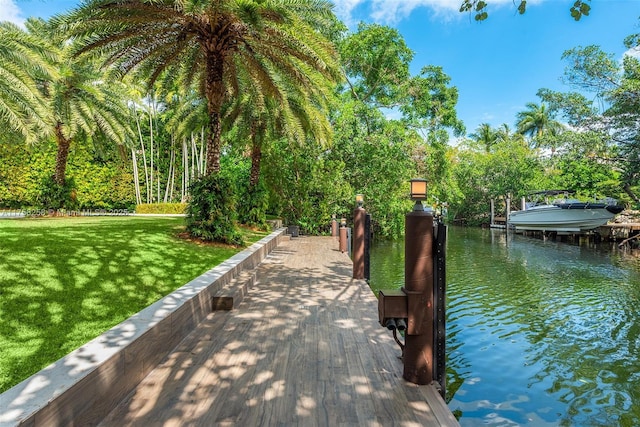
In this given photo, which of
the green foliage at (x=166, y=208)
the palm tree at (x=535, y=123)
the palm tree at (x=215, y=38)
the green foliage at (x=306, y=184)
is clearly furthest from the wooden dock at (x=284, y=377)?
the palm tree at (x=535, y=123)

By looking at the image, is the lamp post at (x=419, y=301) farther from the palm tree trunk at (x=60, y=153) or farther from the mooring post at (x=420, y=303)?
the palm tree trunk at (x=60, y=153)

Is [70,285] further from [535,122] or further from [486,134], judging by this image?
[535,122]

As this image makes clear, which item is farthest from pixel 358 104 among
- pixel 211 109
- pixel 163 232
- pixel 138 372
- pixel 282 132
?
pixel 138 372

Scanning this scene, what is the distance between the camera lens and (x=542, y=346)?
5441mm

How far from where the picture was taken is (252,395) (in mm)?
2693

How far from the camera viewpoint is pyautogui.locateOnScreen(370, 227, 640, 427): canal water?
3.81 m

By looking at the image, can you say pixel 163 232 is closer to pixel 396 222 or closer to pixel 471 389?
pixel 471 389

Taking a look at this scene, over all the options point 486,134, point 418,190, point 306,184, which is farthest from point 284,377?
point 486,134

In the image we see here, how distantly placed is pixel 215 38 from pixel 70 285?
6.28 meters

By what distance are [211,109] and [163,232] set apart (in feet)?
10.9

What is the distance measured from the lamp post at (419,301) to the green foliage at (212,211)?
272 inches

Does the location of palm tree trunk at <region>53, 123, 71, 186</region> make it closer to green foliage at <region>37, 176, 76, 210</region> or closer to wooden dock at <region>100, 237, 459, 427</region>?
green foliage at <region>37, 176, 76, 210</region>

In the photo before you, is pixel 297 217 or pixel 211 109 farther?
pixel 297 217

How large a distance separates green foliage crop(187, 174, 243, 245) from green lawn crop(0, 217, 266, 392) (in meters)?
1.58
